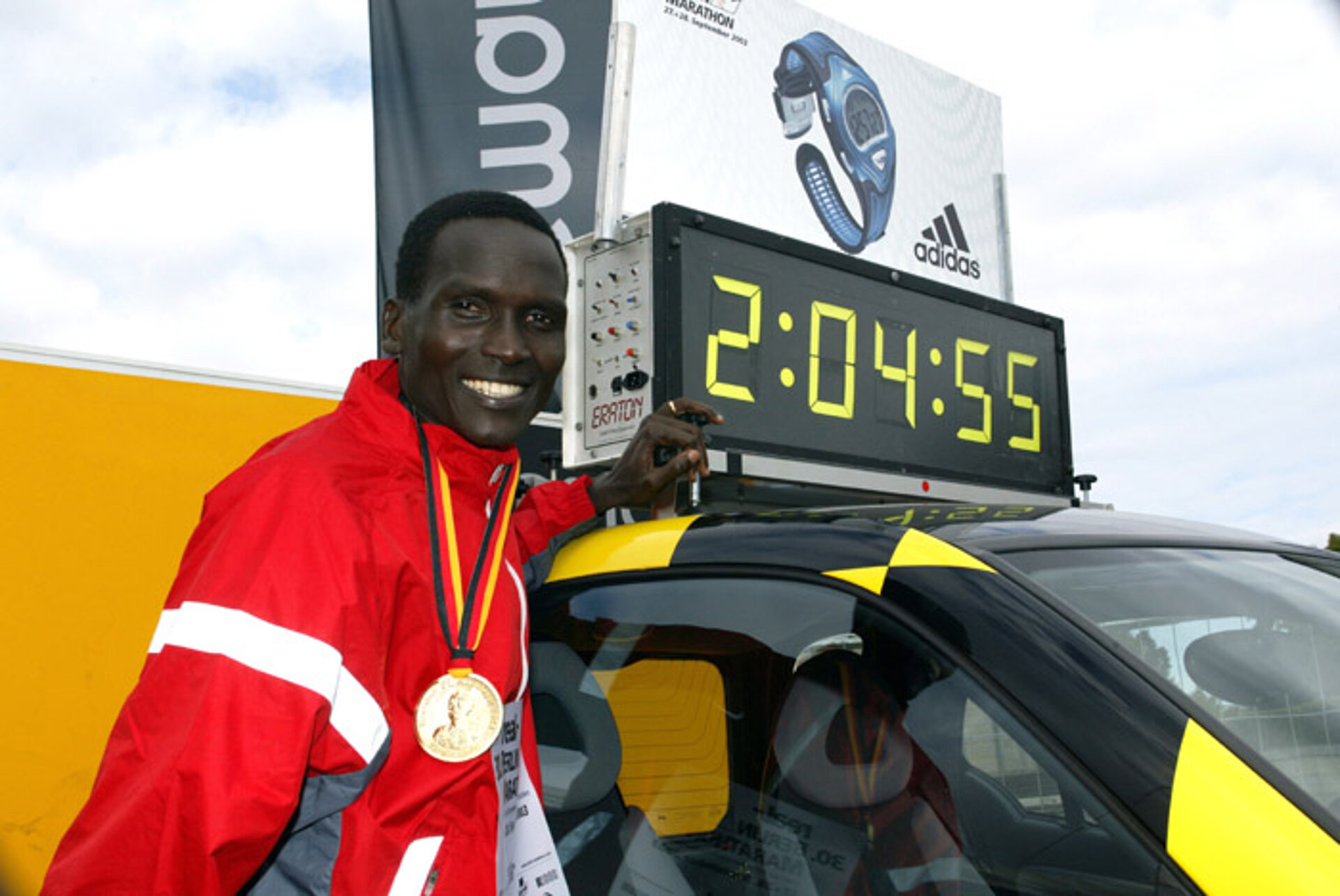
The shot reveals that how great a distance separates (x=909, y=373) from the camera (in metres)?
3.17

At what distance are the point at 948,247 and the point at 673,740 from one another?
690 centimetres

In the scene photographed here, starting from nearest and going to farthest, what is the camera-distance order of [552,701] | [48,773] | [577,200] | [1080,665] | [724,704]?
1. [1080,665]
2. [724,704]
3. [552,701]
4. [48,773]
5. [577,200]

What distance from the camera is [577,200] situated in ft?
23.3

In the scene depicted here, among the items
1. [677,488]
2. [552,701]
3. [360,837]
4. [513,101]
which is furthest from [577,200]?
[360,837]

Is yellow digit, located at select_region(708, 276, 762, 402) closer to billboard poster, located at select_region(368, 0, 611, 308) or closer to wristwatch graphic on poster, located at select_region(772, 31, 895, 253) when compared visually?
billboard poster, located at select_region(368, 0, 611, 308)

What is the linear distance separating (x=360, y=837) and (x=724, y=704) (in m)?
0.56

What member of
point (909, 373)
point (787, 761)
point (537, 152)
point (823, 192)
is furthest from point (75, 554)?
point (823, 192)

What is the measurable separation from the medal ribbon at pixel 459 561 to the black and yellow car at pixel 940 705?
189 millimetres

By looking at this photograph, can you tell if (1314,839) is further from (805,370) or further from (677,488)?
(805,370)

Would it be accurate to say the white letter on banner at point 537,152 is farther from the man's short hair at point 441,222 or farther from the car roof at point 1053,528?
the car roof at point 1053,528

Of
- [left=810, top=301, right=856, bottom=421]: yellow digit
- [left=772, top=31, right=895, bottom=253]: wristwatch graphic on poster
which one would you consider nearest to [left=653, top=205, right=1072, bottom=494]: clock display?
[left=810, top=301, right=856, bottom=421]: yellow digit

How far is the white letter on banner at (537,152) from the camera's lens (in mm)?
7090

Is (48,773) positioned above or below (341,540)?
below

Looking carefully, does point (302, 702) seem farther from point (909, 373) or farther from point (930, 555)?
point (909, 373)
